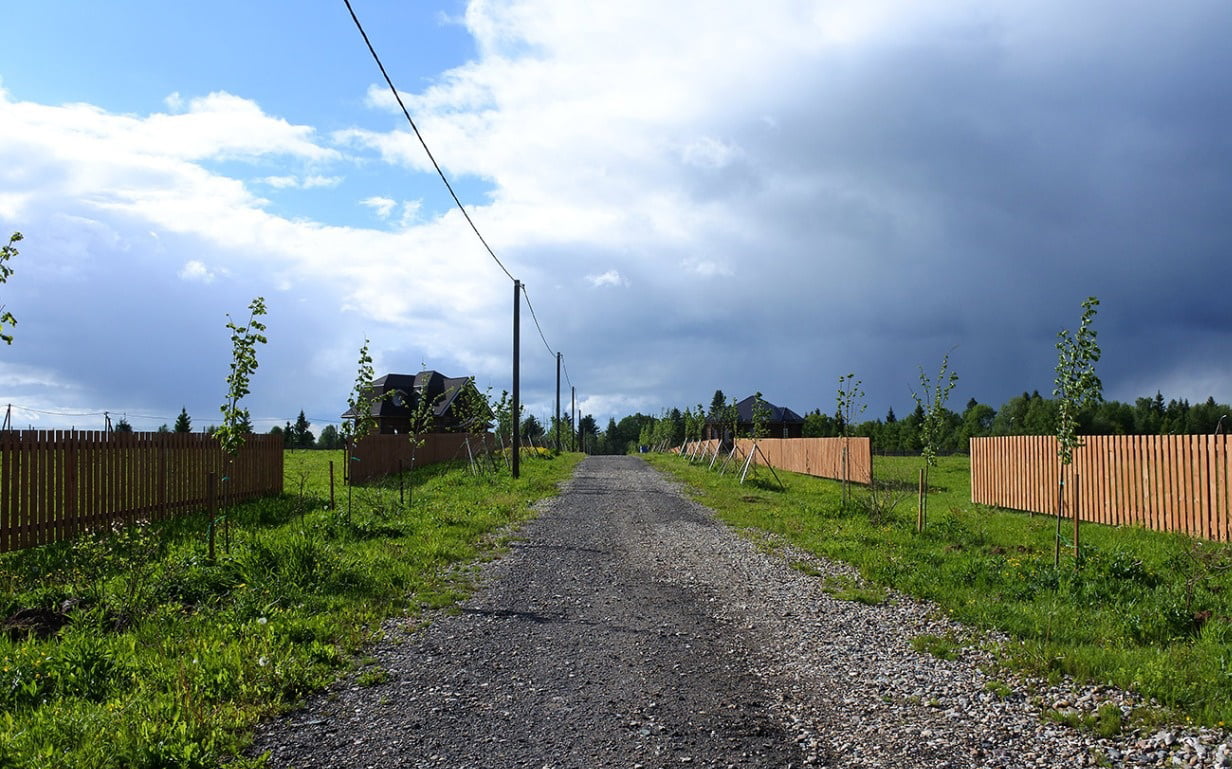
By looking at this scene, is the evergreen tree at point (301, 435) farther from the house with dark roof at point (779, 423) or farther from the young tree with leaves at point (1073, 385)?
the young tree with leaves at point (1073, 385)

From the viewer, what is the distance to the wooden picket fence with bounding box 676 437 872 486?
25.8 meters

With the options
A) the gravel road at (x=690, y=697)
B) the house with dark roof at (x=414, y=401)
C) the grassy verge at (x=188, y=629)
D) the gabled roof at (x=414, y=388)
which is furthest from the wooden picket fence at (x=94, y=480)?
the gabled roof at (x=414, y=388)

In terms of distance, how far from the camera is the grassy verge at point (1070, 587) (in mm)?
5840

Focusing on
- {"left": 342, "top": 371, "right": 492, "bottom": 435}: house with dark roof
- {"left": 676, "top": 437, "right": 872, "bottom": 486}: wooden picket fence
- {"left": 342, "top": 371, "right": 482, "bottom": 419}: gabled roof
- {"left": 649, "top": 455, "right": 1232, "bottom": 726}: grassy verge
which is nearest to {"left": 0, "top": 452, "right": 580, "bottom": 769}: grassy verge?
{"left": 649, "top": 455, "right": 1232, "bottom": 726}: grassy verge

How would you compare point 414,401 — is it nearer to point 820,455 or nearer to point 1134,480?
point 820,455

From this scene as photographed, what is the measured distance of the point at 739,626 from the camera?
7352 millimetres

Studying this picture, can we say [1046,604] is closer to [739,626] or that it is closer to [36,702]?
[739,626]

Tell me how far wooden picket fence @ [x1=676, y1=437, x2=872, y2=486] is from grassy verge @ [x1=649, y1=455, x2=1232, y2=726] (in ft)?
28.2

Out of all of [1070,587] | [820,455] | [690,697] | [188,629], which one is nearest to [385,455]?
[820,455]

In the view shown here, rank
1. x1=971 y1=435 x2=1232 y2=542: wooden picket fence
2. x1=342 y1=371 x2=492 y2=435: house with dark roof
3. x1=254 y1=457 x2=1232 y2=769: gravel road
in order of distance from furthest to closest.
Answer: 1. x1=342 y1=371 x2=492 y2=435: house with dark roof
2. x1=971 y1=435 x2=1232 y2=542: wooden picket fence
3. x1=254 y1=457 x2=1232 y2=769: gravel road

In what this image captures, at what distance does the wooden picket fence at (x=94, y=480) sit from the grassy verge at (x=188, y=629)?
53cm

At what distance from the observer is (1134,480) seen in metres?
14.9

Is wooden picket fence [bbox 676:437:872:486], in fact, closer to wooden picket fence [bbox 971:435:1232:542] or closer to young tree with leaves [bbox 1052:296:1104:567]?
wooden picket fence [bbox 971:435:1232:542]

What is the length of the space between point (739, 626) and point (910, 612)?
76.6 inches
